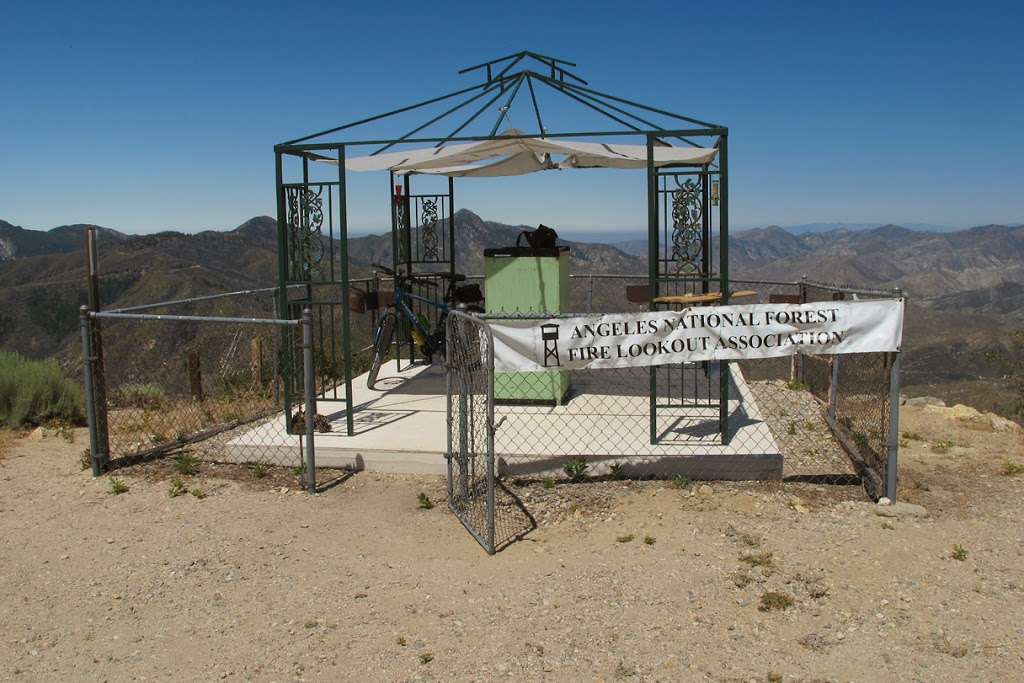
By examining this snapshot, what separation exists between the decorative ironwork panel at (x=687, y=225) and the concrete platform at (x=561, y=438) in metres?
1.47

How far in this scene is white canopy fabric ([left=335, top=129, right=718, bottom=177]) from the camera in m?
7.19

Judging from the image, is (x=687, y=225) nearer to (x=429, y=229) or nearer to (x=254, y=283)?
(x=429, y=229)

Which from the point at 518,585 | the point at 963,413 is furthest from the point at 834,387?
the point at 518,585

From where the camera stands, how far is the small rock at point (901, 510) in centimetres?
588

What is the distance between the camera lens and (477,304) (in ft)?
31.0

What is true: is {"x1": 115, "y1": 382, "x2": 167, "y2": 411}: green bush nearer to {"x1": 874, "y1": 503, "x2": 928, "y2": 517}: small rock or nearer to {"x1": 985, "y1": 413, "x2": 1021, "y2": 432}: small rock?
{"x1": 874, "y1": 503, "x2": 928, "y2": 517}: small rock

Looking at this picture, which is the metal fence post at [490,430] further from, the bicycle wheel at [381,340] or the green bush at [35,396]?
the green bush at [35,396]

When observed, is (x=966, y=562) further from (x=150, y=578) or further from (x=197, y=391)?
(x=197, y=391)

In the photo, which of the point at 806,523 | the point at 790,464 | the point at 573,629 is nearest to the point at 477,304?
the point at 790,464

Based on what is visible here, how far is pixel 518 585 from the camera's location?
4.91m


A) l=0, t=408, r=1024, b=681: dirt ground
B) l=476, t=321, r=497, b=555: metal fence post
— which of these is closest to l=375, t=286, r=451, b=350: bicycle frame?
l=0, t=408, r=1024, b=681: dirt ground

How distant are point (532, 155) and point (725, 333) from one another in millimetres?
3740

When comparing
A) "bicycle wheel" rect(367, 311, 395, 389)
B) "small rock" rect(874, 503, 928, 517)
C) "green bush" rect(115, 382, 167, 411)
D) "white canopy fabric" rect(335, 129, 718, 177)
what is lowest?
"small rock" rect(874, 503, 928, 517)

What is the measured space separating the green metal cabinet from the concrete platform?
0.18 meters
